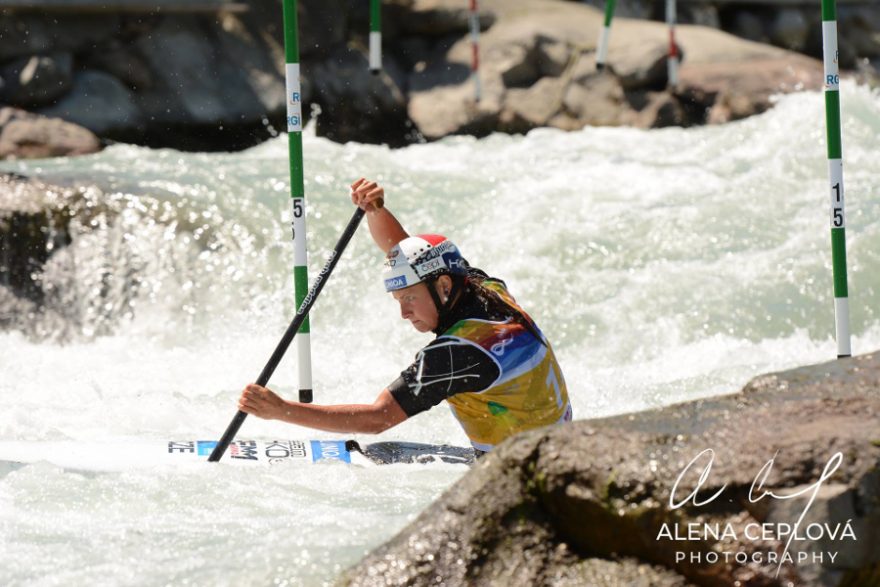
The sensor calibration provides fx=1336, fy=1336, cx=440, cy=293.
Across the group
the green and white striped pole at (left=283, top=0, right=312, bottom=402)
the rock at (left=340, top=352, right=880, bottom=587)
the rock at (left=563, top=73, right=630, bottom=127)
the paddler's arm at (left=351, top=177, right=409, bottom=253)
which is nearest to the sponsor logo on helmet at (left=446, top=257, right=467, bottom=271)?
the paddler's arm at (left=351, top=177, right=409, bottom=253)

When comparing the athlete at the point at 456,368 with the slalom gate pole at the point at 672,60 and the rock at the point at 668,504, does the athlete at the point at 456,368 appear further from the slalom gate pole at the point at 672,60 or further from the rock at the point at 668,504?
the slalom gate pole at the point at 672,60

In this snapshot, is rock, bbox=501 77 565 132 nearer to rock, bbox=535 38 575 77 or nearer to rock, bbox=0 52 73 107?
rock, bbox=535 38 575 77

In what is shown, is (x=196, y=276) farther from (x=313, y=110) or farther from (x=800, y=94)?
(x=800, y=94)

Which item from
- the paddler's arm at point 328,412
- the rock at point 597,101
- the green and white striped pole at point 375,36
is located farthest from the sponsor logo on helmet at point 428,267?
the rock at point 597,101

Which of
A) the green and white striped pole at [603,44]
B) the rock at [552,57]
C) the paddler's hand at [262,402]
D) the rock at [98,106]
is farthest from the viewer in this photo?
the rock at [552,57]

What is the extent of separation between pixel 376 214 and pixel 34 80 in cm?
716

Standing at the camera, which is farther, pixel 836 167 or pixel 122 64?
pixel 122 64

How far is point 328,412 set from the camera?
373 cm

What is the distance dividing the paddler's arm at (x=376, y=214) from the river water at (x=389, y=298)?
0.79 metres

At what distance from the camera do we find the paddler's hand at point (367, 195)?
14.7 ft

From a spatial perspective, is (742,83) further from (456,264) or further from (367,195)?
(456,264)

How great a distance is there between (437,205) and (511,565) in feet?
19.7

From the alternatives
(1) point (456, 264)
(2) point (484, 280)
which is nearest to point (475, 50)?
(2) point (484, 280)

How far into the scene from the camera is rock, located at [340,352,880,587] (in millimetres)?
2617
